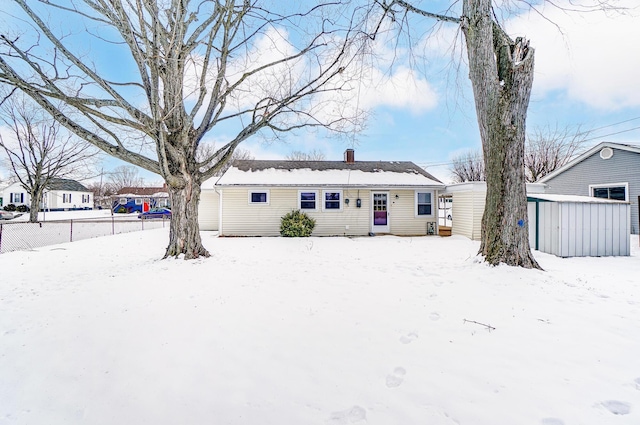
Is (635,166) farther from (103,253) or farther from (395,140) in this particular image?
(103,253)

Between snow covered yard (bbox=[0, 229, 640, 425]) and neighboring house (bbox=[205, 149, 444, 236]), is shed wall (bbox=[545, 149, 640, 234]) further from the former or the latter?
snow covered yard (bbox=[0, 229, 640, 425])

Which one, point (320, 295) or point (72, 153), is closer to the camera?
point (320, 295)

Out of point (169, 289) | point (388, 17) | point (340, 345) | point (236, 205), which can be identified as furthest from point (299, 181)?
point (340, 345)

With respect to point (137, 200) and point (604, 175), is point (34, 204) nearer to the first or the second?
point (137, 200)

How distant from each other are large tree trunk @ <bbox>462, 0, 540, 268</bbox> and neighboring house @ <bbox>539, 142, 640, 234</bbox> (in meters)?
9.58

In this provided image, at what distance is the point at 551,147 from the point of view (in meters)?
23.0

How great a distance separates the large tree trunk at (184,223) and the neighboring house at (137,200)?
3077cm

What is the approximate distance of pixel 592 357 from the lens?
255 centimetres

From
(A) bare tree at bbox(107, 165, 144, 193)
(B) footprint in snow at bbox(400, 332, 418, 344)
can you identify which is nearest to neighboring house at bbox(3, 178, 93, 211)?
(A) bare tree at bbox(107, 165, 144, 193)

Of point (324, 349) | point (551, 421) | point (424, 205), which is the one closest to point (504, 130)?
point (551, 421)

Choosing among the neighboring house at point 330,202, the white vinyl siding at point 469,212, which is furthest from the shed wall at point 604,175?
the neighboring house at point 330,202

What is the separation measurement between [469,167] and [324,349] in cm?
3256

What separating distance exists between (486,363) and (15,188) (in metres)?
52.1

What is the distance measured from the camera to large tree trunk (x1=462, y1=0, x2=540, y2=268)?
17.9ft
